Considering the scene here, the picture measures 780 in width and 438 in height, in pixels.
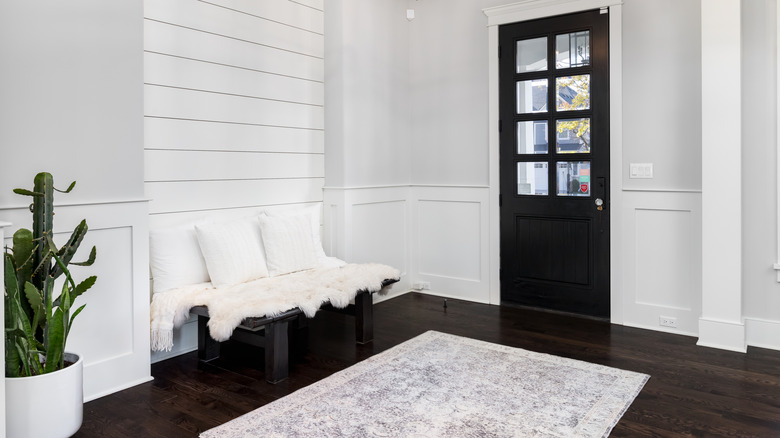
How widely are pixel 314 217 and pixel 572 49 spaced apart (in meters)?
2.31

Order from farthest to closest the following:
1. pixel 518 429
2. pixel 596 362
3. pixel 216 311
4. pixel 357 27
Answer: pixel 357 27 → pixel 596 362 → pixel 216 311 → pixel 518 429

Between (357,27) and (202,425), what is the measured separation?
3.26m

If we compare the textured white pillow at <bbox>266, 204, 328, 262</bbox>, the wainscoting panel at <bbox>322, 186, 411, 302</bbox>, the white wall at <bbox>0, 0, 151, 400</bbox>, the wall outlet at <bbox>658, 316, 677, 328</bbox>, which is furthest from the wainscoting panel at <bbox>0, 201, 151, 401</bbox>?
the wall outlet at <bbox>658, 316, 677, 328</bbox>

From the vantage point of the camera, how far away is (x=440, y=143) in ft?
17.1

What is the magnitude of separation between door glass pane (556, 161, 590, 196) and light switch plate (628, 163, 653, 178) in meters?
0.31

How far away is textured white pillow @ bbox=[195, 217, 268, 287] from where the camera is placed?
351 cm

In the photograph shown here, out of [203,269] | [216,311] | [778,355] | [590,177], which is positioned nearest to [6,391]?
[216,311]

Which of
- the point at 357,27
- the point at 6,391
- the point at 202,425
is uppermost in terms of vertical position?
the point at 357,27

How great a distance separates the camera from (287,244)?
3.94 meters

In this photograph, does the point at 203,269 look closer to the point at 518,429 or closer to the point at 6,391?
the point at 6,391

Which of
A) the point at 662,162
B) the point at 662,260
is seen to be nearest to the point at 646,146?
the point at 662,162

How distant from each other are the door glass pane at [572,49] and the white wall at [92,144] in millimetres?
2961

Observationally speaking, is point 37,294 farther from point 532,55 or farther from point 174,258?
point 532,55

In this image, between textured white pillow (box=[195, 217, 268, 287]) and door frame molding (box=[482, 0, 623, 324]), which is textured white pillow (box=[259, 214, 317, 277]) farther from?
door frame molding (box=[482, 0, 623, 324])
